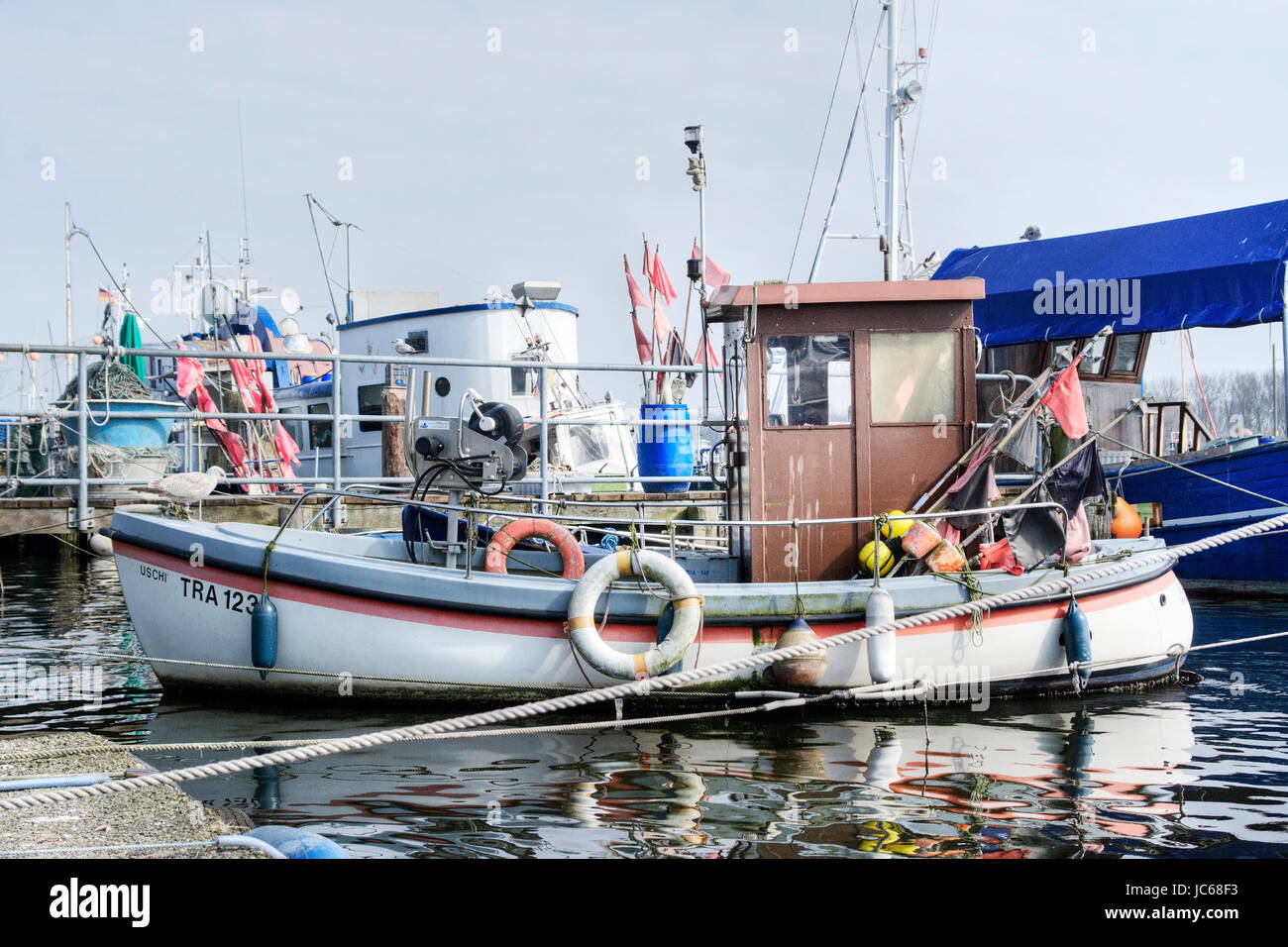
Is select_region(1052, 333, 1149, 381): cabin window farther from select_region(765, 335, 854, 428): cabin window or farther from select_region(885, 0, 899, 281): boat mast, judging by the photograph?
select_region(765, 335, 854, 428): cabin window

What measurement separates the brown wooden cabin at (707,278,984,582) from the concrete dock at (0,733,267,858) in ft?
14.6

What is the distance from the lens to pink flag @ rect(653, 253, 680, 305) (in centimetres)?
2006

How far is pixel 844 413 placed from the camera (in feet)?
27.8

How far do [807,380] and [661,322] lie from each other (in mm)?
11524

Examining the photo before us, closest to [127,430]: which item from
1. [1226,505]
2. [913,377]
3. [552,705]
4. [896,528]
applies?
[913,377]

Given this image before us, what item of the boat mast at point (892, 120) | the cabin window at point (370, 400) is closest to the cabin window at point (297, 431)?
the cabin window at point (370, 400)

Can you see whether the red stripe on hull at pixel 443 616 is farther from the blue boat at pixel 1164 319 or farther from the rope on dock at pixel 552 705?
the blue boat at pixel 1164 319

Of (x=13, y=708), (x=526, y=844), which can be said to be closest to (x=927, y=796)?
(x=526, y=844)

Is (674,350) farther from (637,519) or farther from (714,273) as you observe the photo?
(637,519)

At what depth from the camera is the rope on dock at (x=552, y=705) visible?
445 centimetres

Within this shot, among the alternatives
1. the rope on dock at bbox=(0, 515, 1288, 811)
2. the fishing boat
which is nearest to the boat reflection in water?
the rope on dock at bbox=(0, 515, 1288, 811)

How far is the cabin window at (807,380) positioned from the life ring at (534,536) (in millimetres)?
1746
